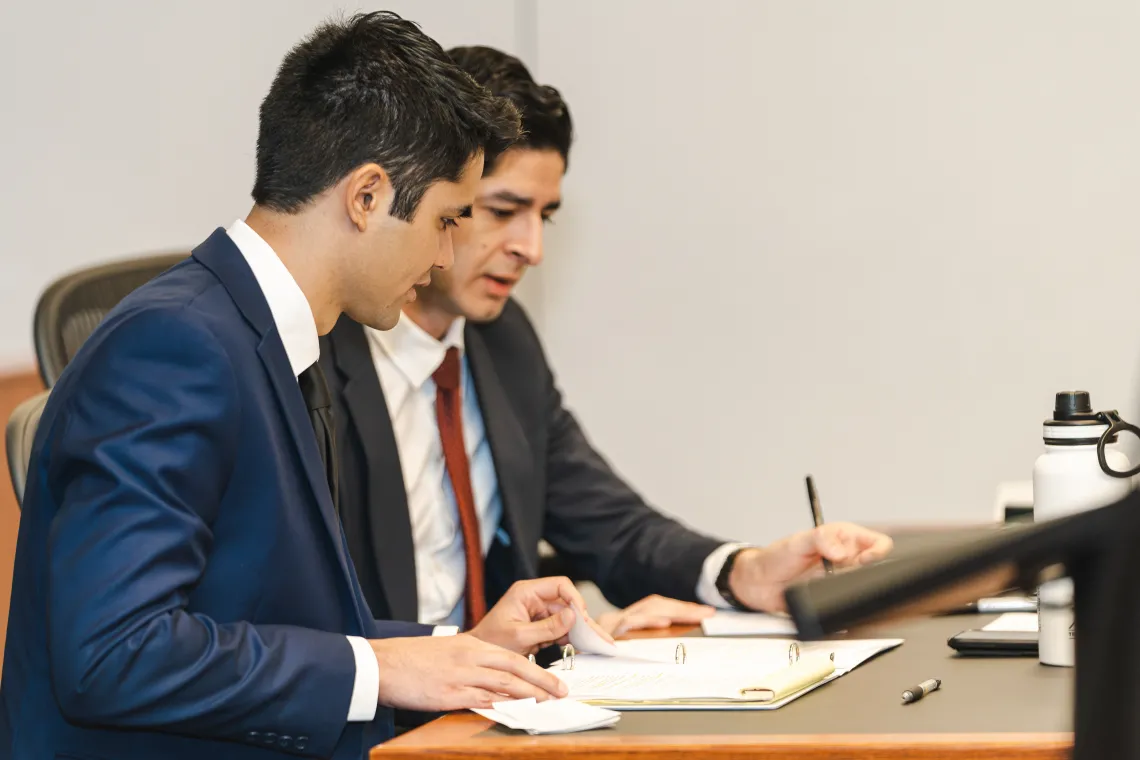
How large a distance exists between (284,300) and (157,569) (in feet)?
1.12

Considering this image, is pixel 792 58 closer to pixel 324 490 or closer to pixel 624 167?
pixel 624 167

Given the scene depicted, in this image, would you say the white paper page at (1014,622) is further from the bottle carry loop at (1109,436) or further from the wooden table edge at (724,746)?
the wooden table edge at (724,746)

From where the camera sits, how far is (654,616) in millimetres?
1646

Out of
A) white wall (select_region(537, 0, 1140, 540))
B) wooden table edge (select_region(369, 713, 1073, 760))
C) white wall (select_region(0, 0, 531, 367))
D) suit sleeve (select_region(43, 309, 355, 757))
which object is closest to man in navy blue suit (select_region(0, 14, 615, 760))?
suit sleeve (select_region(43, 309, 355, 757))

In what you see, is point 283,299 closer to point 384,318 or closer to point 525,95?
point 384,318

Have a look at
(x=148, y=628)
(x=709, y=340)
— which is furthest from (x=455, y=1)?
(x=148, y=628)

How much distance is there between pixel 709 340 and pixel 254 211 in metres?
1.66

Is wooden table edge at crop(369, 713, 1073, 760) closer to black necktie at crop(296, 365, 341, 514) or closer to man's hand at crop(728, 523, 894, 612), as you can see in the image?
black necktie at crop(296, 365, 341, 514)

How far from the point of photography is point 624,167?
2.97m

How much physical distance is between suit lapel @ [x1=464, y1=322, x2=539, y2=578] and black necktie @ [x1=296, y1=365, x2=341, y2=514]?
1.92 feet

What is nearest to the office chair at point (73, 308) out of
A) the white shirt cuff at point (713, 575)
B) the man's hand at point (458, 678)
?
the man's hand at point (458, 678)

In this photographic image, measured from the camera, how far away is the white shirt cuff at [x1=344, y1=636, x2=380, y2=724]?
1143mm

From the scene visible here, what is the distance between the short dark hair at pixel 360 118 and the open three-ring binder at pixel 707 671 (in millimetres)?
524

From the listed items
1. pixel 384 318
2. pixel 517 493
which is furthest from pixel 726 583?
pixel 384 318
